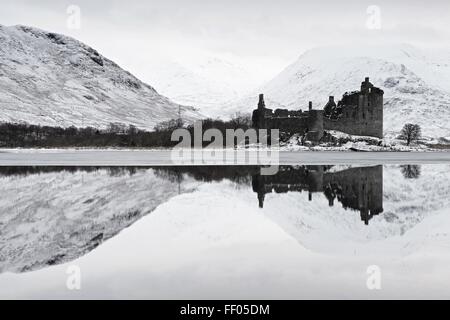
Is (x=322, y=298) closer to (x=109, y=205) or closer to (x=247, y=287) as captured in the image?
(x=247, y=287)

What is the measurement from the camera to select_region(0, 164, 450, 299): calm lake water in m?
7.39

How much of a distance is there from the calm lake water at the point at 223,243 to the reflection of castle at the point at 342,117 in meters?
53.5

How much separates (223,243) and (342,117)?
64690 mm

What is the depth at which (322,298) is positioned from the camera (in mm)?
6918

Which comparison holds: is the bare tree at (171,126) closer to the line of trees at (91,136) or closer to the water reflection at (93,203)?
the line of trees at (91,136)

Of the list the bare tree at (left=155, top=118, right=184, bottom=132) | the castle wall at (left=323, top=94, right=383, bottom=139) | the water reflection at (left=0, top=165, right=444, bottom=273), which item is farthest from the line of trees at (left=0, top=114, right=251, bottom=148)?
the water reflection at (left=0, top=165, right=444, bottom=273)

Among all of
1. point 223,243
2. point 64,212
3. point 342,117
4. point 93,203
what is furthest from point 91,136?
point 223,243

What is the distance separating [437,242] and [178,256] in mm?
4421

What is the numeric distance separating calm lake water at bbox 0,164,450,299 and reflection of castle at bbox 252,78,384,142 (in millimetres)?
53536

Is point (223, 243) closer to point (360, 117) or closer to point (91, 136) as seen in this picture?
point (360, 117)

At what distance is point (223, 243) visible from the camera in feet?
33.6

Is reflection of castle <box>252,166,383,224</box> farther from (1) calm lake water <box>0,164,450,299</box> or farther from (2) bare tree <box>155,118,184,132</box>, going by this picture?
(2) bare tree <box>155,118,184,132</box>

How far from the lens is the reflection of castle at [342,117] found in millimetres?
72188

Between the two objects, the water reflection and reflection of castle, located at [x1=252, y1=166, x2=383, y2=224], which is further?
reflection of castle, located at [x1=252, y1=166, x2=383, y2=224]
